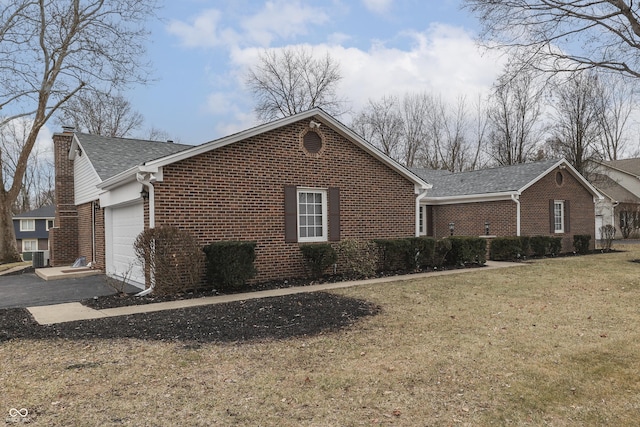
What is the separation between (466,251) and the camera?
13727 millimetres

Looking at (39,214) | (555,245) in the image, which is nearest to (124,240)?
(555,245)

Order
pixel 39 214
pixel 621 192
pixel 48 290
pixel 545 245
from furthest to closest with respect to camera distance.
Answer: pixel 39 214, pixel 621 192, pixel 545 245, pixel 48 290

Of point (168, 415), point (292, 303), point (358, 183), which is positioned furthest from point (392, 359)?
point (358, 183)

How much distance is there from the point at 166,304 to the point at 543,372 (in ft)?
20.9

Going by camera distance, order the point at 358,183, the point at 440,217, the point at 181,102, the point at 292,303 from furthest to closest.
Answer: the point at 440,217 < the point at 181,102 < the point at 358,183 < the point at 292,303

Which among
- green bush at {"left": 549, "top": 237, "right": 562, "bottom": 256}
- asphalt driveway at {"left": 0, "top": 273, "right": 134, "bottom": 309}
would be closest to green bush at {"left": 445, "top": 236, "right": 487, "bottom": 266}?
green bush at {"left": 549, "top": 237, "right": 562, "bottom": 256}

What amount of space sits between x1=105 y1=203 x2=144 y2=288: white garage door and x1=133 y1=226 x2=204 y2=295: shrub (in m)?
1.19

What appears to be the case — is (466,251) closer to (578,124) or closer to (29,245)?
(578,124)

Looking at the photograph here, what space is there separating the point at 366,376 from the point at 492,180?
17.9 metres

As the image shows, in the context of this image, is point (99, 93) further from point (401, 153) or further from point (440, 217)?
point (401, 153)

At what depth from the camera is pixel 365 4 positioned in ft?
40.4

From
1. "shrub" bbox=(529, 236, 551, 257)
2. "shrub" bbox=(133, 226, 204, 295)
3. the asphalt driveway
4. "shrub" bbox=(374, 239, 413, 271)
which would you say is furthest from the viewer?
"shrub" bbox=(529, 236, 551, 257)

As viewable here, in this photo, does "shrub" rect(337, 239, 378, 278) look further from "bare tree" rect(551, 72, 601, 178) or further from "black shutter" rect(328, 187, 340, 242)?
"bare tree" rect(551, 72, 601, 178)

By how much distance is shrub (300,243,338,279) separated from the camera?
1080cm
